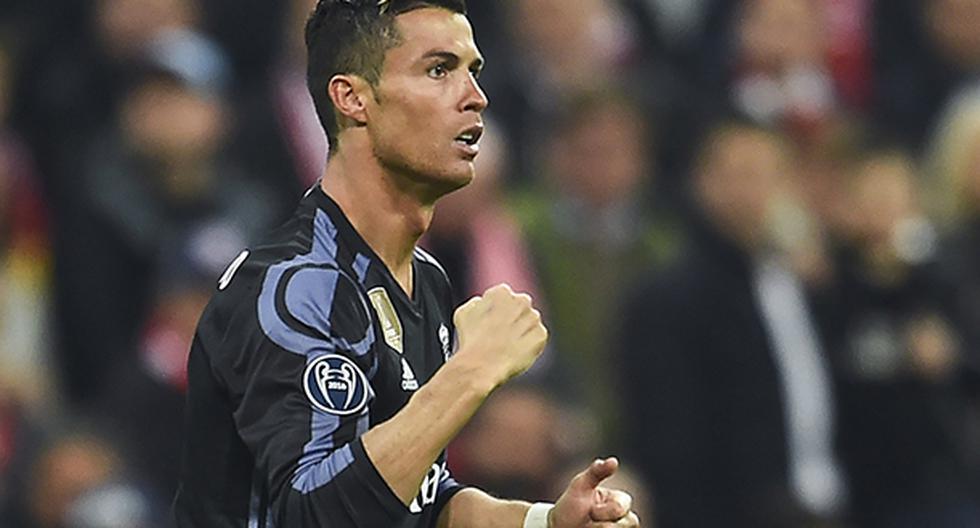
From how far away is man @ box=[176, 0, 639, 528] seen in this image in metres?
4.41

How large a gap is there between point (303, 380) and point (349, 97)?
0.65 metres

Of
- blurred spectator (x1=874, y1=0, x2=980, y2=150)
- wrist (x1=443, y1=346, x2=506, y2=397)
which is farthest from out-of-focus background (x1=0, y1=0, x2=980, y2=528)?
wrist (x1=443, y1=346, x2=506, y2=397)

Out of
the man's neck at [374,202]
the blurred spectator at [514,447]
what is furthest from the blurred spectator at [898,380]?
the man's neck at [374,202]

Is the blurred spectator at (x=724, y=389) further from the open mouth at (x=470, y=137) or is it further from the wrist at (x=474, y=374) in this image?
the wrist at (x=474, y=374)

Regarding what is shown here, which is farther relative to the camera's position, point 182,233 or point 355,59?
point 182,233

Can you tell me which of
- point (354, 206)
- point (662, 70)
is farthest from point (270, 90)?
point (354, 206)

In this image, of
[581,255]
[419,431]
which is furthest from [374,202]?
[581,255]

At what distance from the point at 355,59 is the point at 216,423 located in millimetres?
776

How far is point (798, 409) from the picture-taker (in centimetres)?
888

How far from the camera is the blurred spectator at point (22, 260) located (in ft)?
30.5

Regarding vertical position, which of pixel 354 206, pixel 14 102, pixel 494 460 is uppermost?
pixel 14 102

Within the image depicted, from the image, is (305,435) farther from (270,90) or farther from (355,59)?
(270,90)

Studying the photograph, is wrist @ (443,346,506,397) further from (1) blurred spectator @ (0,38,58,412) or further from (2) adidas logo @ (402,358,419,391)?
(1) blurred spectator @ (0,38,58,412)

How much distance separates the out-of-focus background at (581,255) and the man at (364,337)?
341cm
